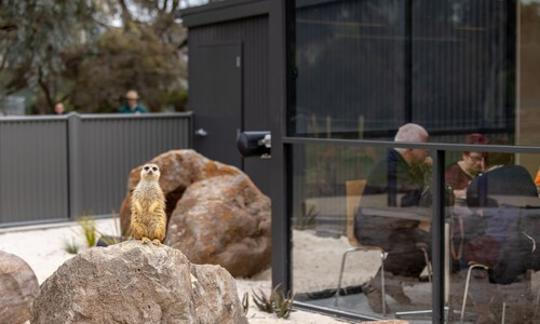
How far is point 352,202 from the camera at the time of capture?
711 cm

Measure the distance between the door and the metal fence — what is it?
355mm

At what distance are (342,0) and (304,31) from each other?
15.2 inches

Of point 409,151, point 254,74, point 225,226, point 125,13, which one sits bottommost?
point 225,226

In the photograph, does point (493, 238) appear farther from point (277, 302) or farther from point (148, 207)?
point (148, 207)

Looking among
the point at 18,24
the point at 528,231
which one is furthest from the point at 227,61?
the point at 18,24

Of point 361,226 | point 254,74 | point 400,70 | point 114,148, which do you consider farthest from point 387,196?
point 114,148

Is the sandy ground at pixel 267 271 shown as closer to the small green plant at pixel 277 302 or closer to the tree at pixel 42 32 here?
the small green plant at pixel 277 302

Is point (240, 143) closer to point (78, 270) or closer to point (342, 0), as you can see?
point (342, 0)

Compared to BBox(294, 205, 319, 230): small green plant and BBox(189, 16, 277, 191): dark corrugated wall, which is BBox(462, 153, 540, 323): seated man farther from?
BBox(189, 16, 277, 191): dark corrugated wall

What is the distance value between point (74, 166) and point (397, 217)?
636 centimetres

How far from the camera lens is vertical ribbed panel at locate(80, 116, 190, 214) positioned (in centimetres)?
1248

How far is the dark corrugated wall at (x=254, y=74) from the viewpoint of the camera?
453 inches

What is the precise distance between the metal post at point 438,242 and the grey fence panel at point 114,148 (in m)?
6.86

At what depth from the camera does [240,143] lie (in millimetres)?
7691
